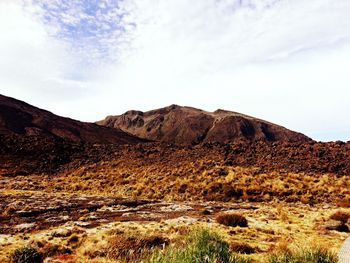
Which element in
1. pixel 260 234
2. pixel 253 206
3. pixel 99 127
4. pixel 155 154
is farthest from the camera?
pixel 99 127

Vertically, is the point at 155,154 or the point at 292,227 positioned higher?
the point at 155,154

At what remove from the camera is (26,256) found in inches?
507

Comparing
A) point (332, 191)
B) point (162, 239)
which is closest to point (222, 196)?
point (332, 191)

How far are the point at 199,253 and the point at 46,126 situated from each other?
117787 millimetres

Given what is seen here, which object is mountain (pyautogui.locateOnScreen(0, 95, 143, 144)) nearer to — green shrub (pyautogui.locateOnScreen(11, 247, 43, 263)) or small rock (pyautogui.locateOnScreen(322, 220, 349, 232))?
small rock (pyautogui.locateOnScreen(322, 220, 349, 232))

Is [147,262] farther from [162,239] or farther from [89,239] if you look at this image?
[89,239]

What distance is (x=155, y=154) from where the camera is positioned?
4469 cm

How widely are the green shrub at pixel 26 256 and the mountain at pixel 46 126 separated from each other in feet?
308

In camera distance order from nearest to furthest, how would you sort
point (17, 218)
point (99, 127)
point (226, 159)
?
point (17, 218)
point (226, 159)
point (99, 127)

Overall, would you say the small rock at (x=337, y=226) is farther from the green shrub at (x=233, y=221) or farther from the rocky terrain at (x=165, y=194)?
the green shrub at (x=233, y=221)

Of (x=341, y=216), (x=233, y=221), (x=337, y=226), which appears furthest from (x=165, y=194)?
(x=337, y=226)

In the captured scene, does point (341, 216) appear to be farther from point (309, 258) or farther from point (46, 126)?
point (46, 126)

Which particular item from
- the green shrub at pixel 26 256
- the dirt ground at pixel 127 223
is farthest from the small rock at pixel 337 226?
the green shrub at pixel 26 256

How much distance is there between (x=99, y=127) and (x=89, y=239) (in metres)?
130
